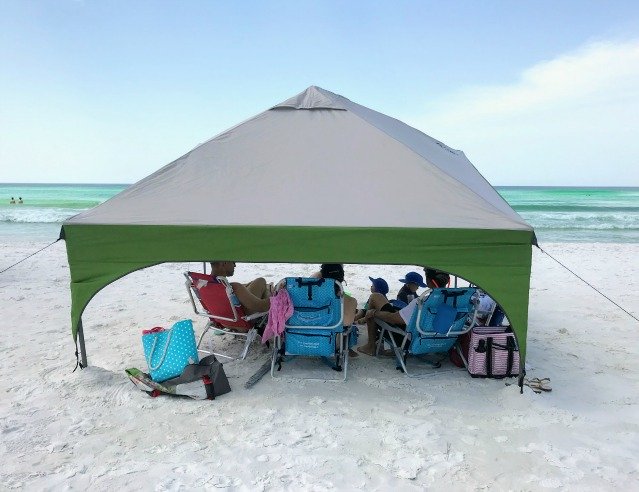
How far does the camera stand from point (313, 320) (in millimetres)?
4227

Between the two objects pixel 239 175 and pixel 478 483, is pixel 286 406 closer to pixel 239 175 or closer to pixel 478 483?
pixel 478 483

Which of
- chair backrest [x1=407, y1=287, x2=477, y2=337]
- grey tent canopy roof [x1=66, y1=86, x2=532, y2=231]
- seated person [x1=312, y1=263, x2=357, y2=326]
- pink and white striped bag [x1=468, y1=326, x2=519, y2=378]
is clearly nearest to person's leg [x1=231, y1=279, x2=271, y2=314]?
seated person [x1=312, y1=263, x2=357, y2=326]

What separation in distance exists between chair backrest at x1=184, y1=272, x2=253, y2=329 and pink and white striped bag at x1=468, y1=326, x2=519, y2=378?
6.94ft

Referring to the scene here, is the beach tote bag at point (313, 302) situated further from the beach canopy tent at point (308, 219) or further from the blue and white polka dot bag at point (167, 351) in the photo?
the blue and white polka dot bag at point (167, 351)

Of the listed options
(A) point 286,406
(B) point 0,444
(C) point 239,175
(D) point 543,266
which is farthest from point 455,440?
(D) point 543,266

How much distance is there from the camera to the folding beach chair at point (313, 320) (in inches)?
163

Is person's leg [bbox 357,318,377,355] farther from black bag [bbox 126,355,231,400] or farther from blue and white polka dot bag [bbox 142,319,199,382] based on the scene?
blue and white polka dot bag [bbox 142,319,199,382]

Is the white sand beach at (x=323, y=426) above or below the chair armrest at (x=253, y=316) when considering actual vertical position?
below

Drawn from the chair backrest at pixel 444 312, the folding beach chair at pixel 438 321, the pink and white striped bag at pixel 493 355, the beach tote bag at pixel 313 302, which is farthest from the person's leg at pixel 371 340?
the pink and white striped bag at pixel 493 355

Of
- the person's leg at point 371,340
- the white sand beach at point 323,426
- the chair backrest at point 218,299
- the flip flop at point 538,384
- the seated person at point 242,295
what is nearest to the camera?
the white sand beach at point 323,426

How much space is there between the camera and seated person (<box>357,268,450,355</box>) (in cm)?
430

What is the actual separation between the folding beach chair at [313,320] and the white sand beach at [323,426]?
0.97 ft

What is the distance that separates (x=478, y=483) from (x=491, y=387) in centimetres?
Result: 140

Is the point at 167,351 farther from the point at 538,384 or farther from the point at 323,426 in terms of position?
the point at 538,384
